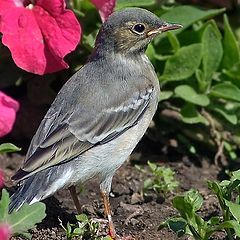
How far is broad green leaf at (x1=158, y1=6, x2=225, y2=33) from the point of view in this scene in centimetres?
687

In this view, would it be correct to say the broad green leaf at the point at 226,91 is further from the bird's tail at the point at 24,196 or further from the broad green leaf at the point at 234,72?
the bird's tail at the point at 24,196

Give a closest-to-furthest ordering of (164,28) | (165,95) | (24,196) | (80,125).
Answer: (24,196) < (80,125) < (164,28) < (165,95)

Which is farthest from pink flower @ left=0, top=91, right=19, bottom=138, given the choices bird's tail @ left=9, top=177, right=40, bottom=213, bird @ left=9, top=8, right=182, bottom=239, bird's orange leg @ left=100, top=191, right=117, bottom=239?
bird's orange leg @ left=100, top=191, right=117, bottom=239

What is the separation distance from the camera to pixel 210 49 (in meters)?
6.89

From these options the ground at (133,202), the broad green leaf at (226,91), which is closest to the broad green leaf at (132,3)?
the broad green leaf at (226,91)

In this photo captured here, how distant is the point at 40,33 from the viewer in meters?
5.57

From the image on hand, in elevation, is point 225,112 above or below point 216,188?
below

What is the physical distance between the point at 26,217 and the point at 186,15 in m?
2.89

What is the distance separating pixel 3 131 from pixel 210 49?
2235mm

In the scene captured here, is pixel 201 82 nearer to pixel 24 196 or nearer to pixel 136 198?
pixel 136 198

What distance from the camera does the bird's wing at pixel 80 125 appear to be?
5.36 metres

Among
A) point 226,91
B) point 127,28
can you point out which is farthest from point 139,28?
point 226,91

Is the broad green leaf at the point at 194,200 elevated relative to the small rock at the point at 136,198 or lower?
elevated

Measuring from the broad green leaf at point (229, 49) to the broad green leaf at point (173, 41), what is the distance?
0.43 meters
